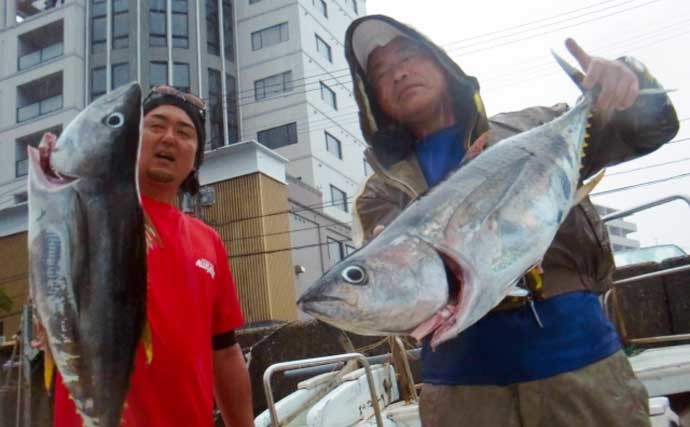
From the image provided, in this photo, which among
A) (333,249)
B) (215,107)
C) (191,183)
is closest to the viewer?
(191,183)

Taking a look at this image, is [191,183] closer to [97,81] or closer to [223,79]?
[223,79]

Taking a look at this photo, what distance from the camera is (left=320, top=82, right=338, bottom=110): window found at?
1262 inches

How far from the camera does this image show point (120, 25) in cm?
3108

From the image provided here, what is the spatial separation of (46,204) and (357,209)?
130 cm

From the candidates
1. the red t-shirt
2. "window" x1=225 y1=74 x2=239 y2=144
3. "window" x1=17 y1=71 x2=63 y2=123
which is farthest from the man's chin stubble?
"window" x1=17 y1=71 x2=63 y2=123

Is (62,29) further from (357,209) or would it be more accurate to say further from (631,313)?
(357,209)

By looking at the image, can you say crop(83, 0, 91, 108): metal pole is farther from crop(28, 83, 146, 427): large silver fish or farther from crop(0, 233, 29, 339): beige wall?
crop(28, 83, 146, 427): large silver fish

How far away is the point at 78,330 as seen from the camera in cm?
178

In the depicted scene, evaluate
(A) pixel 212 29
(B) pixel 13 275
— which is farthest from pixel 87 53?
(B) pixel 13 275

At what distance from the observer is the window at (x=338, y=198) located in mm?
30641

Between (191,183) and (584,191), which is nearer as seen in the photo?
(584,191)

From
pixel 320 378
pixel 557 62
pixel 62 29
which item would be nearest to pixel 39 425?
pixel 320 378

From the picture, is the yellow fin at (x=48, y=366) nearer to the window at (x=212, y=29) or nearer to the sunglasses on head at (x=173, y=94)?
the sunglasses on head at (x=173, y=94)

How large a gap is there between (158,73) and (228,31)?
16.8 ft
